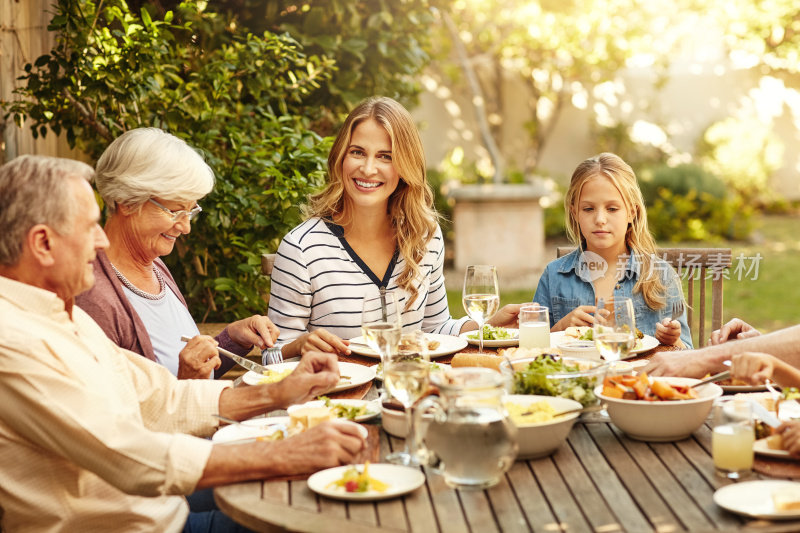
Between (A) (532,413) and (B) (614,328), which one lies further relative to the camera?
(B) (614,328)

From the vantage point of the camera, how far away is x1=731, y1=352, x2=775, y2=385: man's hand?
1.94m

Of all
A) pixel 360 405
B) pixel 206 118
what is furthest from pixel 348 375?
pixel 206 118

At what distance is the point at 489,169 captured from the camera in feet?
40.8

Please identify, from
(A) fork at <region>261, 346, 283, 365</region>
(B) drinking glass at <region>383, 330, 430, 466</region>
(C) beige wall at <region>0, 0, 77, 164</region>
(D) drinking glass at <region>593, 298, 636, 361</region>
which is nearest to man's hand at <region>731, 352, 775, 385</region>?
(D) drinking glass at <region>593, 298, 636, 361</region>

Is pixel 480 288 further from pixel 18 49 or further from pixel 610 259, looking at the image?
pixel 18 49

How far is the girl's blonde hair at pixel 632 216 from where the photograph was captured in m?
3.46

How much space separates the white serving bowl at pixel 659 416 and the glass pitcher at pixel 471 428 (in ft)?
1.21

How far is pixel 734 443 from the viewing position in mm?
1663

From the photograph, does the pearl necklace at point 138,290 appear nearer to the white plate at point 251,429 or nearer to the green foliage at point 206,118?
the white plate at point 251,429

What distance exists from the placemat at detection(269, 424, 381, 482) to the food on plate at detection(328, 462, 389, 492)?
0.11 m

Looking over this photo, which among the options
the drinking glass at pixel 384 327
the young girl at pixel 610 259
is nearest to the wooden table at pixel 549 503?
the drinking glass at pixel 384 327

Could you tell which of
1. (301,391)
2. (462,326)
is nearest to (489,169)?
(462,326)

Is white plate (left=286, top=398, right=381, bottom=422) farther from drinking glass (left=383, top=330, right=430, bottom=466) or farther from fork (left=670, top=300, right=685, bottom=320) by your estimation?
fork (left=670, top=300, right=685, bottom=320)

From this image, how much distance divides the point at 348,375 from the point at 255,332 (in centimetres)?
53
